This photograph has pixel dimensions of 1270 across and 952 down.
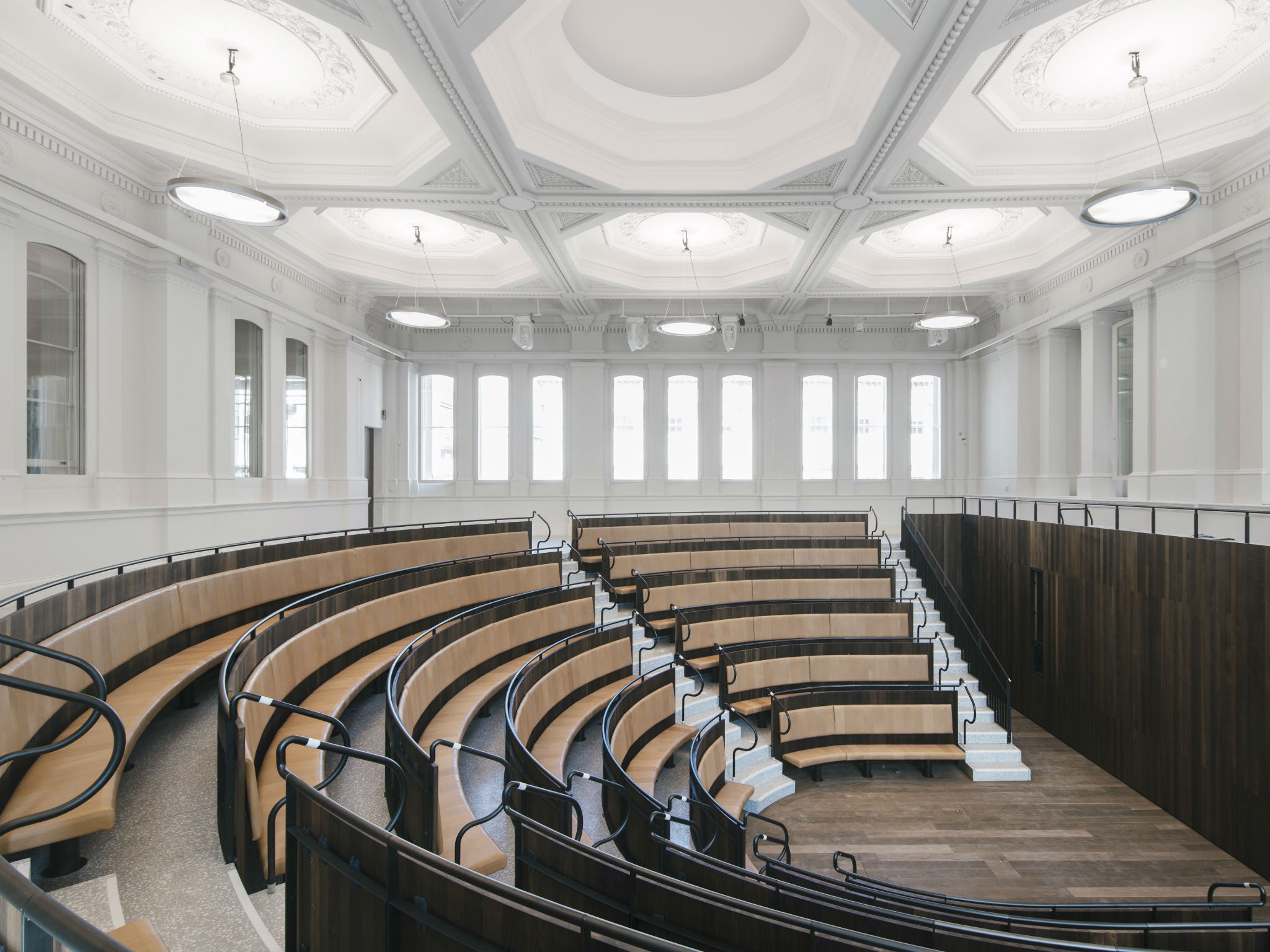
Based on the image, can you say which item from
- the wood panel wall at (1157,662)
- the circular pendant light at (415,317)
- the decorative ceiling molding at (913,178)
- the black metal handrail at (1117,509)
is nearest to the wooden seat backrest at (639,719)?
the wood panel wall at (1157,662)

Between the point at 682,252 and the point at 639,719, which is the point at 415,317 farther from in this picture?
the point at 639,719

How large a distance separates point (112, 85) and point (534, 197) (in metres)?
4.00

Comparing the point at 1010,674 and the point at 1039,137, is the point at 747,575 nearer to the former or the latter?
the point at 1010,674

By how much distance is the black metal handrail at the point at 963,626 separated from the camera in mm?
9750

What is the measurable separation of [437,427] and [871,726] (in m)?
10.0

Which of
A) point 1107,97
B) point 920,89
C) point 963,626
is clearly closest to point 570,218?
point 920,89

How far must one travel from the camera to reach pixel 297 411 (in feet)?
35.4

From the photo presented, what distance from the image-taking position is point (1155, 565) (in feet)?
23.5

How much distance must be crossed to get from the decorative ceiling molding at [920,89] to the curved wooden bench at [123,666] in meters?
6.42

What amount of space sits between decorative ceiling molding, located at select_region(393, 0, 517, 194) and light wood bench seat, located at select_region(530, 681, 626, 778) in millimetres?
5096

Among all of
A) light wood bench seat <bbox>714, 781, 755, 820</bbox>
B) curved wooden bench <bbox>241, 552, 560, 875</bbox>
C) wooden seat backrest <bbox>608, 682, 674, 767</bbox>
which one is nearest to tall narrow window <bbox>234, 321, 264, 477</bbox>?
curved wooden bench <bbox>241, 552, 560, 875</bbox>

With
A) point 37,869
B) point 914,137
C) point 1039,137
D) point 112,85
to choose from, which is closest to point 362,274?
point 112,85

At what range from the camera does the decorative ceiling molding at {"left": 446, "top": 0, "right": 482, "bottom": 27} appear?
4.91 m

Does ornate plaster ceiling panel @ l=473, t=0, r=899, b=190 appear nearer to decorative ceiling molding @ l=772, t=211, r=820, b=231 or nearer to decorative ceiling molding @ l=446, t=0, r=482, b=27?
decorative ceiling molding @ l=446, t=0, r=482, b=27
